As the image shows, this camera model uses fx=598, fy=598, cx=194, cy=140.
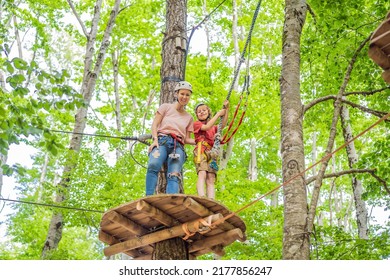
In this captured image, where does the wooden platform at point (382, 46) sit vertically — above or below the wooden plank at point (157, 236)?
above

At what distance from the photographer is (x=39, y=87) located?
489 cm

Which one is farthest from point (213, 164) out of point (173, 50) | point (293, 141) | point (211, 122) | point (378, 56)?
point (378, 56)

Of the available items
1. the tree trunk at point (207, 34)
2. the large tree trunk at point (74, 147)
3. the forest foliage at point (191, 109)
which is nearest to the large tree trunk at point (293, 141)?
the forest foliage at point (191, 109)

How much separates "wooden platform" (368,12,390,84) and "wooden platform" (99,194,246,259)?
1.83m

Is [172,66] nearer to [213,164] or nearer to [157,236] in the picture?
[213,164]

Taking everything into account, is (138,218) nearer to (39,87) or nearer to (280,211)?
(39,87)

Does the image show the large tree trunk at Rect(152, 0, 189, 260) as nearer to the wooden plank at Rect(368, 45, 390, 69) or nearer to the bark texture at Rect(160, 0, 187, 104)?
the bark texture at Rect(160, 0, 187, 104)

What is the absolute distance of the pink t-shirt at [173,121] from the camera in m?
5.87

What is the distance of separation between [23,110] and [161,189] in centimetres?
179

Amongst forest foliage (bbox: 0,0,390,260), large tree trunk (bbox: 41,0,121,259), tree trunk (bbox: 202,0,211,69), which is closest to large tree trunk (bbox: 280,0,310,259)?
forest foliage (bbox: 0,0,390,260)

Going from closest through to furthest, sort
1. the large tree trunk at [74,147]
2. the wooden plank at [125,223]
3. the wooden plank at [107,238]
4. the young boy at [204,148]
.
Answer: the wooden plank at [125,223] → the wooden plank at [107,238] → the young boy at [204,148] → the large tree trunk at [74,147]

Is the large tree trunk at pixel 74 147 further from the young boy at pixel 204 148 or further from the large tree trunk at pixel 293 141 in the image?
the young boy at pixel 204 148

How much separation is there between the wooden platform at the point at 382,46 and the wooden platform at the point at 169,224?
6.01 ft
